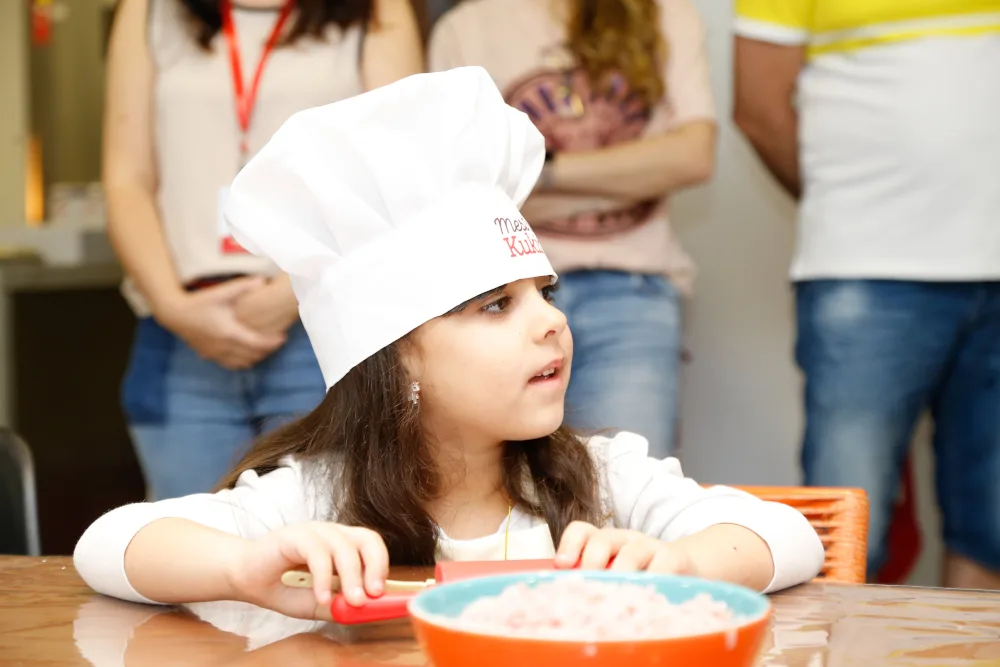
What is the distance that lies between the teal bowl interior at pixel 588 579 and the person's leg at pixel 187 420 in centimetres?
116

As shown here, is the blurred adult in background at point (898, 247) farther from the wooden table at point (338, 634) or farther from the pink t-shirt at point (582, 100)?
the wooden table at point (338, 634)

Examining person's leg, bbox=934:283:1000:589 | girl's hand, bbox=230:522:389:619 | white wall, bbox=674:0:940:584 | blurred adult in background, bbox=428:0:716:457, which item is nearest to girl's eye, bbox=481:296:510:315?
girl's hand, bbox=230:522:389:619

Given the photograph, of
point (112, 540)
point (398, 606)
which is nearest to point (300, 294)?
point (112, 540)

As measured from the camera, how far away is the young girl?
3.26ft

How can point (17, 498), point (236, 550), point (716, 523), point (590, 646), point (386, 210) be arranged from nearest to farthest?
point (590, 646) < point (236, 550) < point (716, 523) < point (386, 210) < point (17, 498)

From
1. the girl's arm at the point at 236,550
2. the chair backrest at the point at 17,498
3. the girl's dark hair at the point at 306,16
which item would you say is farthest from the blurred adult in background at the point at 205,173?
the girl's arm at the point at 236,550

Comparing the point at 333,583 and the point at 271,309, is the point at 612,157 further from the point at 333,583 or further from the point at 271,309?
the point at 333,583

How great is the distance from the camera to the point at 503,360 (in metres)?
1.15

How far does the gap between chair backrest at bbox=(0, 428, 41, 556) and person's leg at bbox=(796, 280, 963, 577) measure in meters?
1.12

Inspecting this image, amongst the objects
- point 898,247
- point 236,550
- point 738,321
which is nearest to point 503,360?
point 236,550

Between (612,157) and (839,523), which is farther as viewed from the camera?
(612,157)

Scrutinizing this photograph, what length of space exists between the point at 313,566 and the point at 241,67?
120 cm

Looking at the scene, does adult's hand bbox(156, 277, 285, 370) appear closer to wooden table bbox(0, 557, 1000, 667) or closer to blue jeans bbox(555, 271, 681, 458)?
blue jeans bbox(555, 271, 681, 458)

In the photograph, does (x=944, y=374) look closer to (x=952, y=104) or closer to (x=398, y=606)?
(x=952, y=104)
